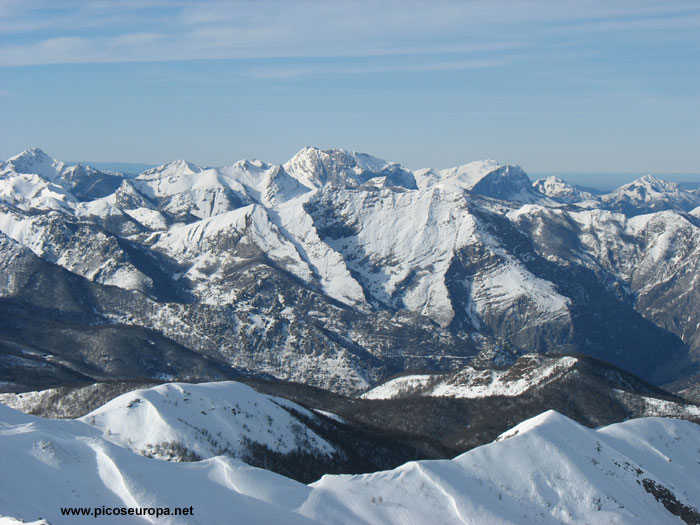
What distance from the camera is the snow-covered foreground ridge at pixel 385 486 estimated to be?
299 ft

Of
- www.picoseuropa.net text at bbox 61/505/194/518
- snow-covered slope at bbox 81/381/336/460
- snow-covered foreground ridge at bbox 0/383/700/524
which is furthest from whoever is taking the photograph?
snow-covered slope at bbox 81/381/336/460

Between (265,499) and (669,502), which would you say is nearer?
(265,499)

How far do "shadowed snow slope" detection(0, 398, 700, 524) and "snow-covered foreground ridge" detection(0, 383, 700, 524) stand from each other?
0.16m

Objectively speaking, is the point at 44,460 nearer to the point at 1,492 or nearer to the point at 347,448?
the point at 1,492

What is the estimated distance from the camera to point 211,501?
93500 millimetres

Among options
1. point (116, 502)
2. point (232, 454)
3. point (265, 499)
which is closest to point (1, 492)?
point (116, 502)

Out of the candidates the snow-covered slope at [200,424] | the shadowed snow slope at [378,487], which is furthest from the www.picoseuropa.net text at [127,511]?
the snow-covered slope at [200,424]

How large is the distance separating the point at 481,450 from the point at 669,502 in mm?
29121

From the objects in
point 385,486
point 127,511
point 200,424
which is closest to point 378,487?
point 385,486

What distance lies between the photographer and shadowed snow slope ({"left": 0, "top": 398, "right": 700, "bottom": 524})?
299 ft

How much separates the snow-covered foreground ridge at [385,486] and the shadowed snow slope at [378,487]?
16 cm

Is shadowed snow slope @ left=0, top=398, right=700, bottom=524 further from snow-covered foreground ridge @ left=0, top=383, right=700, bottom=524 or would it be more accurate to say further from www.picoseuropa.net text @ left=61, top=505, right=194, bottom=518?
www.picoseuropa.net text @ left=61, top=505, right=194, bottom=518

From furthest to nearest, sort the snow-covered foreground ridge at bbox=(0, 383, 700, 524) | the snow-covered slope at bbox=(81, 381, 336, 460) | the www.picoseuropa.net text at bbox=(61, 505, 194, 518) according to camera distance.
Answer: the snow-covered slope at bbox=(81, 381, 336, 460) < the snow-covered foreground ridge at bbox=(0, 383, 700, 524) < the www.picoseuropa.net text at bbox=(61, 505, 194, 518)

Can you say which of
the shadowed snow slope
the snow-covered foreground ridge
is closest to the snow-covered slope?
the shadowed snow slope
